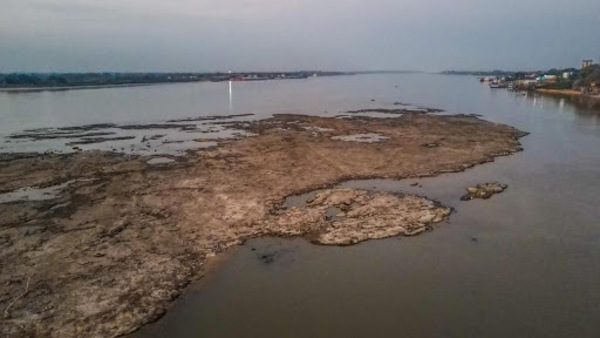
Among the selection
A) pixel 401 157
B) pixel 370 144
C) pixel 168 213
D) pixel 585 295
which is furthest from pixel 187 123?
pixel 585 295

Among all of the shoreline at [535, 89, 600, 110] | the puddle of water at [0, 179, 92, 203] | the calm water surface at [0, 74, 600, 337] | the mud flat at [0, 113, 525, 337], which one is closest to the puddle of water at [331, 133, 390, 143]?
the mud flat at [0, 113, 525, 337]

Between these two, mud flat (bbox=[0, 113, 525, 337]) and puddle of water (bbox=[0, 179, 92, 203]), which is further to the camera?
puddle of water (bbox=[0, 179, 92, 203])

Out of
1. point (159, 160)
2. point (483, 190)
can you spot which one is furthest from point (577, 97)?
point (159, 160)

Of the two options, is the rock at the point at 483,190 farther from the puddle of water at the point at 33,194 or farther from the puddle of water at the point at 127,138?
the puddle of water at the point at 33,194

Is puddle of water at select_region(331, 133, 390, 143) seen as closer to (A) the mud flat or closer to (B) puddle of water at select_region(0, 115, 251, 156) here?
(A) the mud flat

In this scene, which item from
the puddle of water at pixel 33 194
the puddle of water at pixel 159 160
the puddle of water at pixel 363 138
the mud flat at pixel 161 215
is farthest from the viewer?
the puddle of water at pixel 363 138

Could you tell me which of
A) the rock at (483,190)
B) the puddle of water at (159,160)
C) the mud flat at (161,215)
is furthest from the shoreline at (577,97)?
the puddle of water at (159,160)

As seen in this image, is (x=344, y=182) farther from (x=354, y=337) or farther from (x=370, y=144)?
(x=354, y=337)

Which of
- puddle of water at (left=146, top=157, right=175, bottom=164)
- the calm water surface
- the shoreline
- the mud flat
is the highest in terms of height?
the shoreline

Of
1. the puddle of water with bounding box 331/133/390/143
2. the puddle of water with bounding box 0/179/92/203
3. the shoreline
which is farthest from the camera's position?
the shoreline
